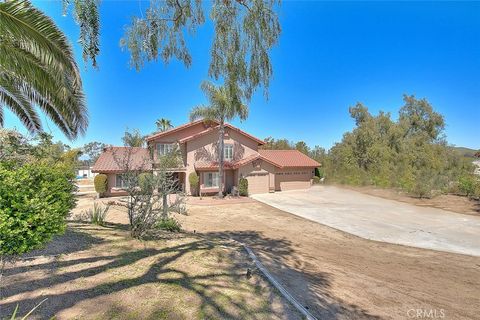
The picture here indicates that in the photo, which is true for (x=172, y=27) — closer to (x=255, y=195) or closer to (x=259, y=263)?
(x=259, y=263)

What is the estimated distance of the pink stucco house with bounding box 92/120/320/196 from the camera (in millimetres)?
24703

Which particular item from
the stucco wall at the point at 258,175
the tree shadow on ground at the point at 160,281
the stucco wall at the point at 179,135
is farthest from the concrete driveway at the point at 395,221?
the stucco wall at the point at 179,135

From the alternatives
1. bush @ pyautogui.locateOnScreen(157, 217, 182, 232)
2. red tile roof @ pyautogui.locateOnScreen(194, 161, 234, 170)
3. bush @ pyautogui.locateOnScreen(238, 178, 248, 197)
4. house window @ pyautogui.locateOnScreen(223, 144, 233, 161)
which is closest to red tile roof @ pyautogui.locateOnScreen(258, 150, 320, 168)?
house window @ pyautogui.locateOnScreen(223, 144, 233, 161)

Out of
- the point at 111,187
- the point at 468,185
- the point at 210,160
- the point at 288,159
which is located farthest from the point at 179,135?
the point at 468,185

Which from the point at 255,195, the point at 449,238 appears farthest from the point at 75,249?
the point at 255,195

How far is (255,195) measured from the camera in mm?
25859

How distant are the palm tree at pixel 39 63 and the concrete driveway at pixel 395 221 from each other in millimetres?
12304

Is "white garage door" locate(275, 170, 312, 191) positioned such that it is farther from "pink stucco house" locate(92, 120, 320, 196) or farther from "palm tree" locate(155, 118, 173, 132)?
"palm tree" locate(155, 118, 173, 132)

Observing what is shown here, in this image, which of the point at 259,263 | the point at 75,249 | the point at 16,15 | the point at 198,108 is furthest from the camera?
the point at 198,108

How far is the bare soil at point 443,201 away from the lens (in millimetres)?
17942

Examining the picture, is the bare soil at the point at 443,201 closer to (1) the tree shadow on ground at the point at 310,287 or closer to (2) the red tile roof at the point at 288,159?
(2) the red tile roof at the point at 288,159

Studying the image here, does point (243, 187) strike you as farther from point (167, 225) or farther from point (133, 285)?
point (133, 285)

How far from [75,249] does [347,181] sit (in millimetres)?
30336

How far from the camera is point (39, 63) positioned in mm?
6195
